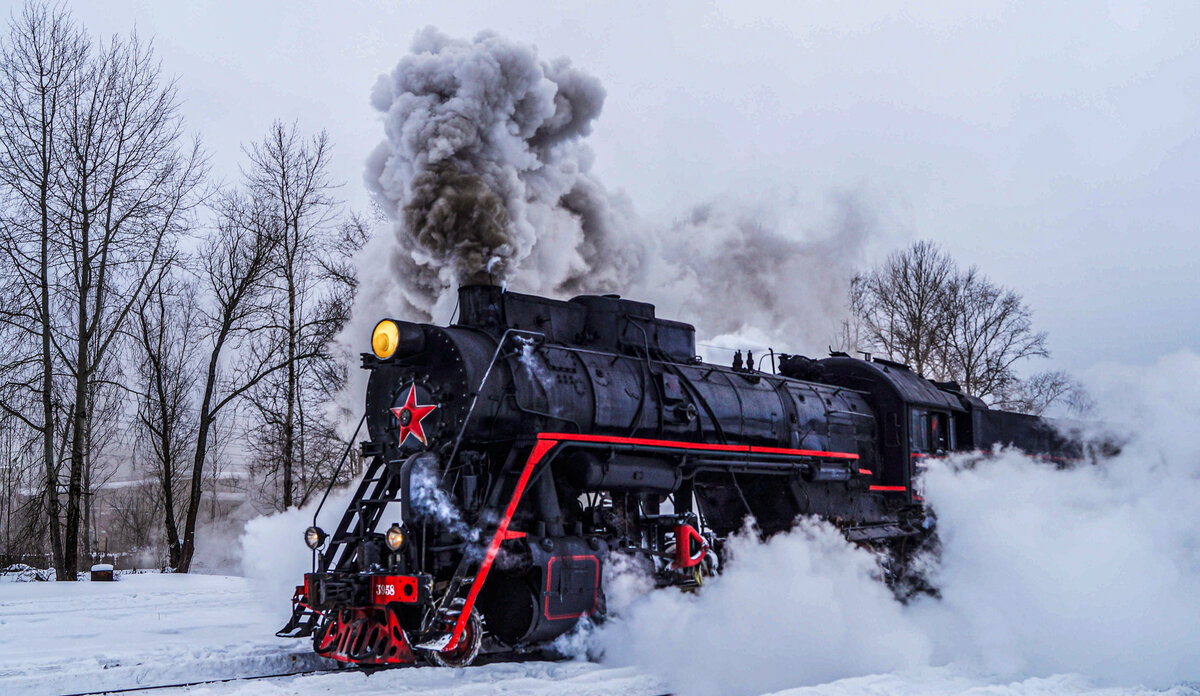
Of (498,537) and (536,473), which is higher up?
(536,473)

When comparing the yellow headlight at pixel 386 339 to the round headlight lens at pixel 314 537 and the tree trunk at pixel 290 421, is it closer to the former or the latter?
the round headlight lens at pixel 314 537

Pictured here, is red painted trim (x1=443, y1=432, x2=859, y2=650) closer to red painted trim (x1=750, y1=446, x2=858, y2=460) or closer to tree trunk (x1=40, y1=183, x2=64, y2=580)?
red painted trim (x1=750, y1=446, x2=858, y2=460)

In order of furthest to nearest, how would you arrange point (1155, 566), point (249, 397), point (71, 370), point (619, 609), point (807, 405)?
point (249, 397)
point (71, 370)
point (807, 405)
point (1155, 566)
point (619, 609)

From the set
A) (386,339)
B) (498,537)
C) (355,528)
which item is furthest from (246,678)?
(386,339)

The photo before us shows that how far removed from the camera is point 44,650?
879 cm

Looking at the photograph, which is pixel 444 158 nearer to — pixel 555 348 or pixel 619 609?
pixel 555 348

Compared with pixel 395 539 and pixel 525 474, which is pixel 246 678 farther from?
pixel 525 474

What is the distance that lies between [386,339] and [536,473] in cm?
179

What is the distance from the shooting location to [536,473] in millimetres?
7895

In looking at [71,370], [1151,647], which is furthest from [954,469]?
[71,370]

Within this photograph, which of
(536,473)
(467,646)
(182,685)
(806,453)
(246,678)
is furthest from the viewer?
(806,453)

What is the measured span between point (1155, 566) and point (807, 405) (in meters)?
3.99

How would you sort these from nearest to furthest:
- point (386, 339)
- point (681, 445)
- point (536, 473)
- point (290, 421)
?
point (536, 473) → point (386, 339) → point (681, 445) → point (290, 421)

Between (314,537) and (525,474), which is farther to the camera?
(314,537)
